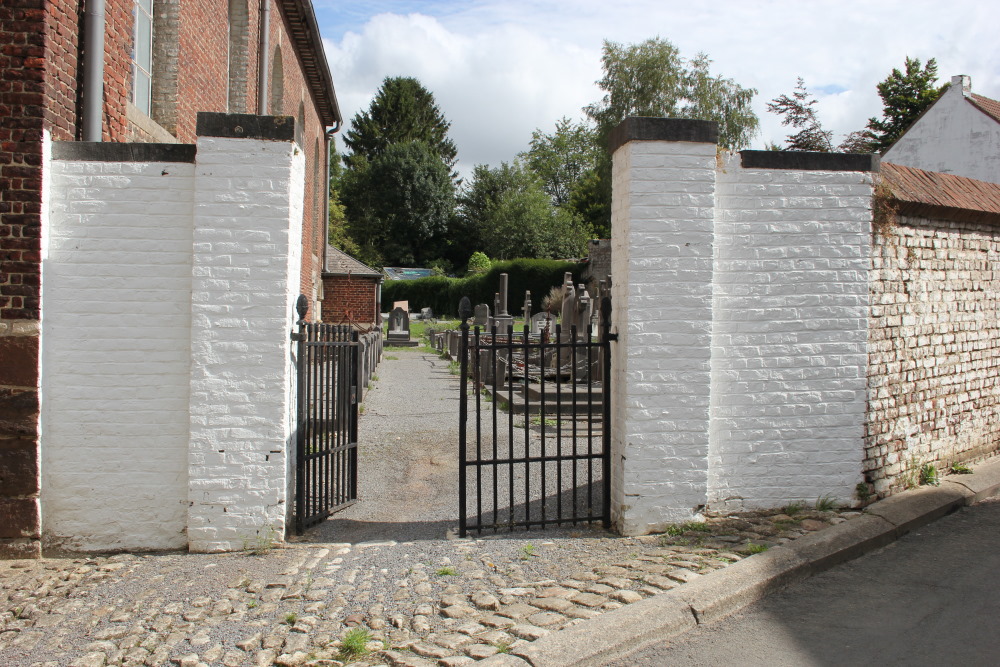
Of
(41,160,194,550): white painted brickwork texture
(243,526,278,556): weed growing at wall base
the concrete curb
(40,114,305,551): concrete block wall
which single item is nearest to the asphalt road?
the concrete curb

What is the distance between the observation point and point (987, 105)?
81.0ft

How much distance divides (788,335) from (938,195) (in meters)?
2.25

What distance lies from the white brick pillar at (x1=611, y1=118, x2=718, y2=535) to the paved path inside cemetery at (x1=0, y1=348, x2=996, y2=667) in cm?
38

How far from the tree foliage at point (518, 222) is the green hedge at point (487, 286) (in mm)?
8755

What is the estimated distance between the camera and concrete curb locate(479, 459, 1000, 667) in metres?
3.74

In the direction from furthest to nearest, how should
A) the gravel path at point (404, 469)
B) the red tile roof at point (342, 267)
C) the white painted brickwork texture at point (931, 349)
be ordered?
the red tile roof at point (342, 267), the white painted brickwork texture at point (931, 349), the gravel path at point (404, 469)

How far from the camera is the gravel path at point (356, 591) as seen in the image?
3742 mm

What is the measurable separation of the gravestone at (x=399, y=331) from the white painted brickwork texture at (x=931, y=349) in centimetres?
2114

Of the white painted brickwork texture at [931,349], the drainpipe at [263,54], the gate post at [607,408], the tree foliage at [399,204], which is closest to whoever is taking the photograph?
the gate post at [607,408]

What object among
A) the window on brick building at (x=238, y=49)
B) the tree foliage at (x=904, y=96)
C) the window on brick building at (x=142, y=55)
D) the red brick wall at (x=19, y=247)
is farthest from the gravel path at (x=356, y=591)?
the tree foliage at (x=904, y=96)

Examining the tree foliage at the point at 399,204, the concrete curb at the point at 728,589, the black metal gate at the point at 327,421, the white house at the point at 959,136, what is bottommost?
the concrete curb at the point at 728,589

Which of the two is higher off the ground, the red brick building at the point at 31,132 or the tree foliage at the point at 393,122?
the tree foliage at the point at 393,122

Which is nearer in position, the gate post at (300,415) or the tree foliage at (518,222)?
the gate post at (300,415)

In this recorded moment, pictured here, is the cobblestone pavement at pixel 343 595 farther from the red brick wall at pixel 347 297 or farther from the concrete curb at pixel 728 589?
the red brick wall at pixel 347 297
